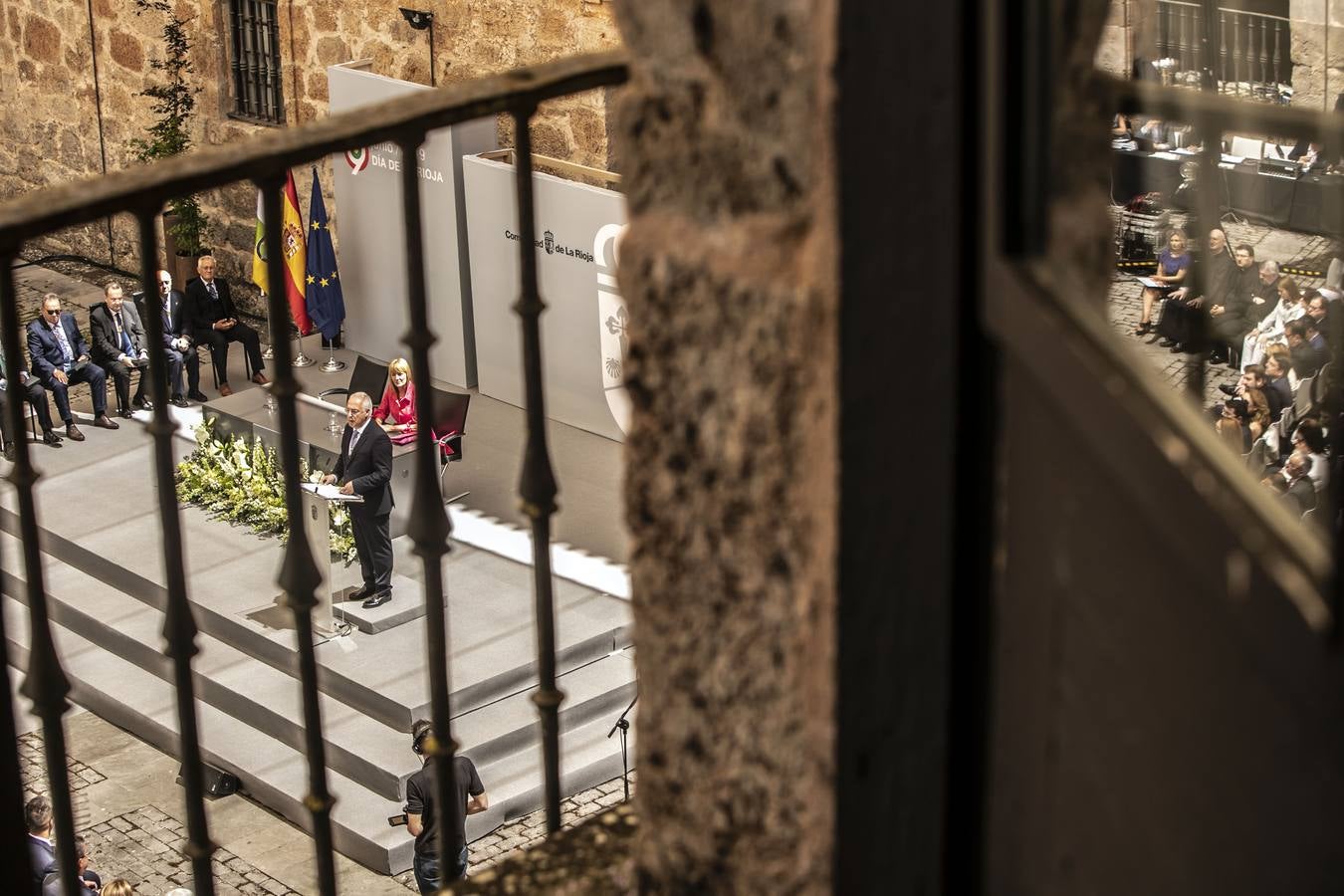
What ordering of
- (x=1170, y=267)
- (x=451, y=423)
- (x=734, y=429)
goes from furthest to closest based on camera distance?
1. (x=451, y=423)
2. (x=1170, y=267)
3. (x=734, y=429)

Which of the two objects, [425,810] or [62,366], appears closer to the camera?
[425,810]

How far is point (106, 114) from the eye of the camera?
17297mm

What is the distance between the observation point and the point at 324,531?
1090 centimetres

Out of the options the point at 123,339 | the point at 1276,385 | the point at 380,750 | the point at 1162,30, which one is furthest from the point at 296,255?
the point at 1162,30

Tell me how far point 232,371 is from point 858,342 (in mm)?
14762

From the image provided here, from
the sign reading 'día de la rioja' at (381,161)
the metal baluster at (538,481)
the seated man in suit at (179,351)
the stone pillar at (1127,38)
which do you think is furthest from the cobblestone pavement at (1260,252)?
the seated man in suit at (179,351)

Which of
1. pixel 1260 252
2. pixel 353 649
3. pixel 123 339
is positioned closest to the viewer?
pixel 1260 252

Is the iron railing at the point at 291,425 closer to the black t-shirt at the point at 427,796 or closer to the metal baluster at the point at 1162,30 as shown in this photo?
the metal baluster at the point at 1162,30

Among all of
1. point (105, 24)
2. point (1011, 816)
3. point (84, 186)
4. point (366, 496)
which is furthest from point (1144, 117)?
point (105, 24)

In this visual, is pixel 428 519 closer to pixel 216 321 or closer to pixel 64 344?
pixel 64 344

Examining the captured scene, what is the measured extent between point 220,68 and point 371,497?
6.86 meters

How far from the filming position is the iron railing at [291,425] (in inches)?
62.3

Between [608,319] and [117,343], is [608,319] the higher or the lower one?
the higher one

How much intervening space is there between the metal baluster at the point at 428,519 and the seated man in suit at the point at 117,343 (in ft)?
41.4
